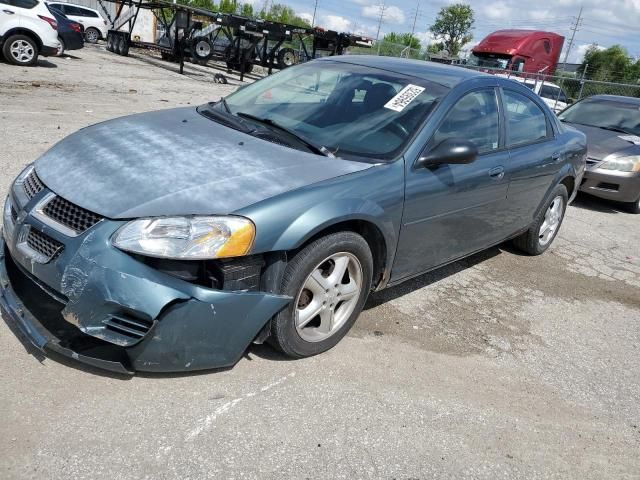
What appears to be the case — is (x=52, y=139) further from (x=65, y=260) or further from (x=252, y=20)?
(x=252, y=20)

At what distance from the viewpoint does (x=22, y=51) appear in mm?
13000

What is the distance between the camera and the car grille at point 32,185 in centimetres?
282

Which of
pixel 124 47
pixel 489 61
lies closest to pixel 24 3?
pixel 124 47

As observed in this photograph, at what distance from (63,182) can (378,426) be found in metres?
1.98

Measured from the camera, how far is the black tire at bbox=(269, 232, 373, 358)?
275 cm

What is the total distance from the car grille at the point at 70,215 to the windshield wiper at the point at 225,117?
120 cm

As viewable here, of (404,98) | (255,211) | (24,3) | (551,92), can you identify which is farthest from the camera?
(551,92)

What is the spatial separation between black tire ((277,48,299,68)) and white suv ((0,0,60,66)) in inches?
330

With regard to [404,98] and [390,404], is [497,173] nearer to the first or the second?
[404,98]

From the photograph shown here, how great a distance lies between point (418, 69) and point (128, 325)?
2736mm

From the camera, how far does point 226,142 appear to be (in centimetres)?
316

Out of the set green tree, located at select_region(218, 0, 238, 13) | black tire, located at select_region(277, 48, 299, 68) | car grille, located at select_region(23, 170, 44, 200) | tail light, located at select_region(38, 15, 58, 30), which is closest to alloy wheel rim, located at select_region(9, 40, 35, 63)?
tail light, located at select_region(38, 15, 58, 30)

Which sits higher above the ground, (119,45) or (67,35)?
(67,35)

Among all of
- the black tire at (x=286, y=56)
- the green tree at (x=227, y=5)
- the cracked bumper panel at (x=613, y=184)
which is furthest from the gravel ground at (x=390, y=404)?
the green tree at (x=227, y=5)
